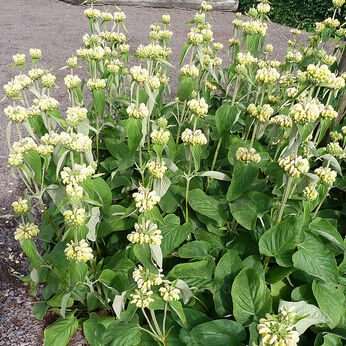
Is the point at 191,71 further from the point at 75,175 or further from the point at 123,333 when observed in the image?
the point at 123,333

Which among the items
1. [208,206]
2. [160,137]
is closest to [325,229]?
[208,206]

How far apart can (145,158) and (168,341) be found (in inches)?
47.5

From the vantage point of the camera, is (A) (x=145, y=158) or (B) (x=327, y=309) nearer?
(B) (x=327, y=309)

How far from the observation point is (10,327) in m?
1.86

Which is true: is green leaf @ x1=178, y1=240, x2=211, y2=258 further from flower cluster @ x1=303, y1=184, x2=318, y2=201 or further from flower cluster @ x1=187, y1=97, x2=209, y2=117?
flower cluster @ x1=187, y1=97, x2=209, y2=117

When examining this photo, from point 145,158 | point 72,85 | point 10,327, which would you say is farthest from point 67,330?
point 72,85

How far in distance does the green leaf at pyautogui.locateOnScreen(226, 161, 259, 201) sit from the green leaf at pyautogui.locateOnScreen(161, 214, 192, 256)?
1.04 feet

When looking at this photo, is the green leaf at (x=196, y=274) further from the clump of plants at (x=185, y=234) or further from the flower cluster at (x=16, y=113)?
the flower cluster at (x=16, y=113)

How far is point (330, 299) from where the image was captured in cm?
156

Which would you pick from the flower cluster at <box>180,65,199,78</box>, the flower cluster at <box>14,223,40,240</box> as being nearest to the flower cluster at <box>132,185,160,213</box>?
the flower cluster at <box>14,223,40,240</box>

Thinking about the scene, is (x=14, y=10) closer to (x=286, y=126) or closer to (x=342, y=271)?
(x=286, y=126)

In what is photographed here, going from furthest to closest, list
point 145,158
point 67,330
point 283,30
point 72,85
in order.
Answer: point 283,30
point 145,158
point 72,85
point 67,330

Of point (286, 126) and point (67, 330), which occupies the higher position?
point (286, 126)

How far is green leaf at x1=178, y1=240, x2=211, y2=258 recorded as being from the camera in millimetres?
1852
